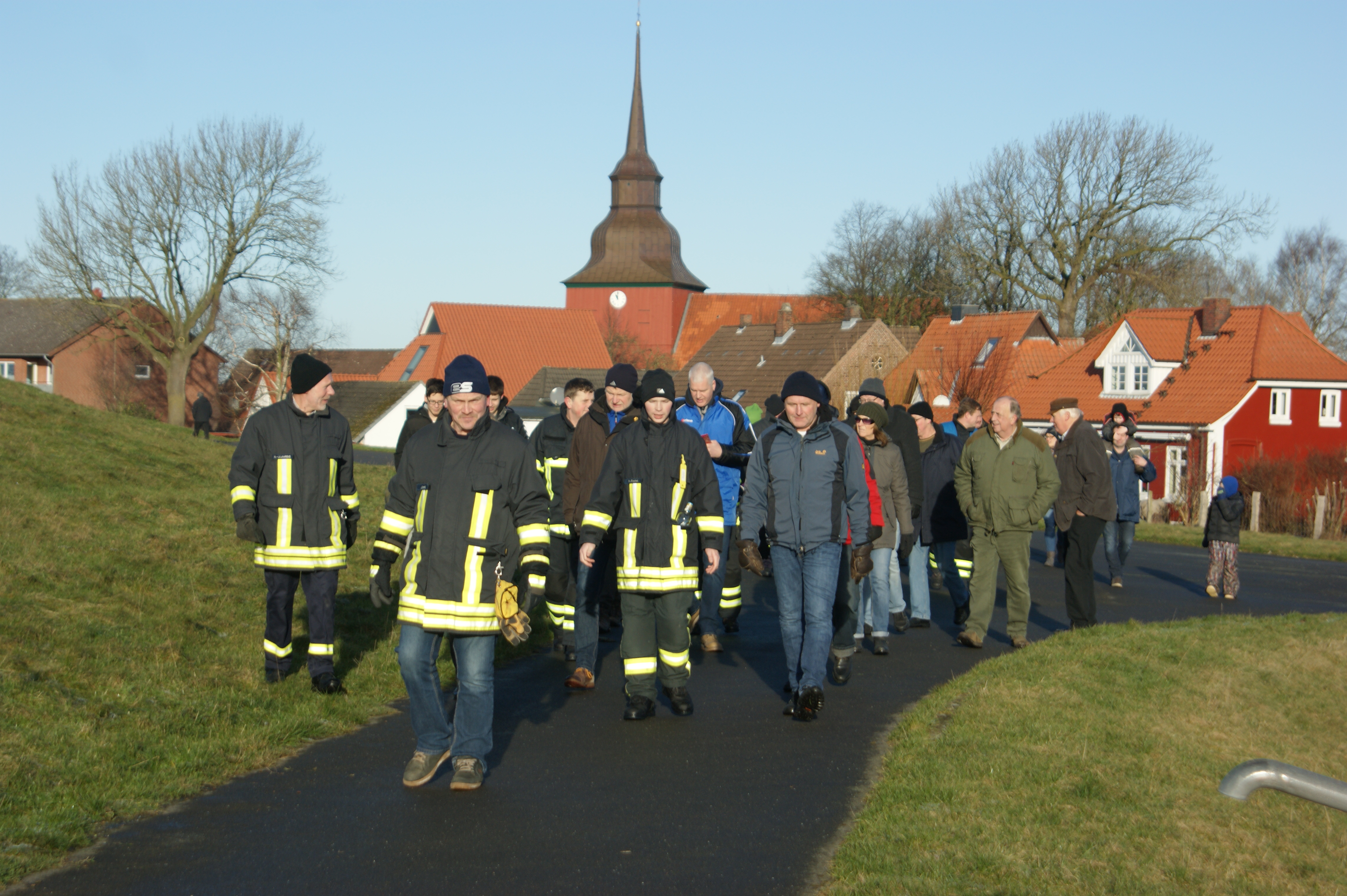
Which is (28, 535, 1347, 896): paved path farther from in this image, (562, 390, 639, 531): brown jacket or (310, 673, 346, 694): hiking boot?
(562, 390, 639, 531): brown jacket

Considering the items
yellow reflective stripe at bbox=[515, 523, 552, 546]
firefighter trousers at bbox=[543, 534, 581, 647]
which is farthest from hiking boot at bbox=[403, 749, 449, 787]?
firefighter trousers at bbox=[543, 534, 581, 647]

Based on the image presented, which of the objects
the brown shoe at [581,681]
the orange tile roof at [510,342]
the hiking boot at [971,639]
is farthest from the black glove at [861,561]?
the orange tile roof at [510,342]

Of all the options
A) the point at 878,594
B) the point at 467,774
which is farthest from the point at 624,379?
the point at 467,774

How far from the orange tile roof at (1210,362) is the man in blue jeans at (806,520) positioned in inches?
1460

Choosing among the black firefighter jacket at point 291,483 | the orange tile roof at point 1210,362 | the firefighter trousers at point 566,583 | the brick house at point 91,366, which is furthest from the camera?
the brick house at point 91,366

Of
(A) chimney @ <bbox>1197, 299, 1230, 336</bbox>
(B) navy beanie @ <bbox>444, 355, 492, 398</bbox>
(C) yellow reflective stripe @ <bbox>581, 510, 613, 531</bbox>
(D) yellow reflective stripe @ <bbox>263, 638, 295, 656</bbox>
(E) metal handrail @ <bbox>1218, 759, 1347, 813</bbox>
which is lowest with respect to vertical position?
(D) yellow reflective stripe @ <bbox>263, 638, 295, 656</bbox>

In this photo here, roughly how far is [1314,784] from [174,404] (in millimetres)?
61099

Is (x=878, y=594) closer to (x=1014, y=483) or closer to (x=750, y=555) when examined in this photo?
(x=1014, y=483)

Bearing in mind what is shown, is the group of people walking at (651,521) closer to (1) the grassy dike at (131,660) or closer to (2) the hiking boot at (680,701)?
(2) the hiking boot at (680,701)

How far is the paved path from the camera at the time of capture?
4.93 meters

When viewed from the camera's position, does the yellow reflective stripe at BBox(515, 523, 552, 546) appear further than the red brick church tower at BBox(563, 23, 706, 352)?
No

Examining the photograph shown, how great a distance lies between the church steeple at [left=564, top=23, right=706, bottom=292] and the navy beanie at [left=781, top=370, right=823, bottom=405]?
9498cm

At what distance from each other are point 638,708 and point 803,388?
218 cm

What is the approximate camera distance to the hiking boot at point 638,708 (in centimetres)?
767
